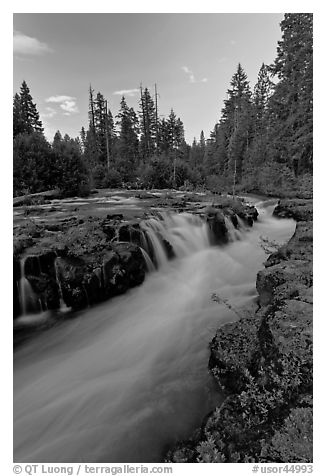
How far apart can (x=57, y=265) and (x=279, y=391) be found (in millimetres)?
4002

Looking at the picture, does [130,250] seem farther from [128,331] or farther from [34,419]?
[34,419]

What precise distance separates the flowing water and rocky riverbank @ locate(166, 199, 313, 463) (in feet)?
1.48

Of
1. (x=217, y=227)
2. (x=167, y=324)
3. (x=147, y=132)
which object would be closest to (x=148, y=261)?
(x=167, y=324)

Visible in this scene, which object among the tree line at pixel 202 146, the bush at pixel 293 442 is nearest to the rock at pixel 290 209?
the tree line at pixel 202 146

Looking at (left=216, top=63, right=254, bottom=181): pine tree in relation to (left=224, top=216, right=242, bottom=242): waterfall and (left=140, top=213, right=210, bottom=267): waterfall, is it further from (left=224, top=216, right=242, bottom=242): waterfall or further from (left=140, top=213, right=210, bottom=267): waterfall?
(left=140, top=213, right=210, bottom=267): waterfall

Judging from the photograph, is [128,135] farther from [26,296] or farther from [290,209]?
[26,296]

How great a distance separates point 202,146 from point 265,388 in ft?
147

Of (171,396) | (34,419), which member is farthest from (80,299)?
(171,396)

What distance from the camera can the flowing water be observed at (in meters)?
2.63

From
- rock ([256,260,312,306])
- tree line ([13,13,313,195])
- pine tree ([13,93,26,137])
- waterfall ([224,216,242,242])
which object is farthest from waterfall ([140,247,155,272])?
pine tree ([13,93,26,137])

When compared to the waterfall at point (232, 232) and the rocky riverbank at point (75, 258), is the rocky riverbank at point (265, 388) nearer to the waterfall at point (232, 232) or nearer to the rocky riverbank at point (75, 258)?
the rocky riverbank at point (75, 258)

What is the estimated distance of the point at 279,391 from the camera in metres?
2.22
